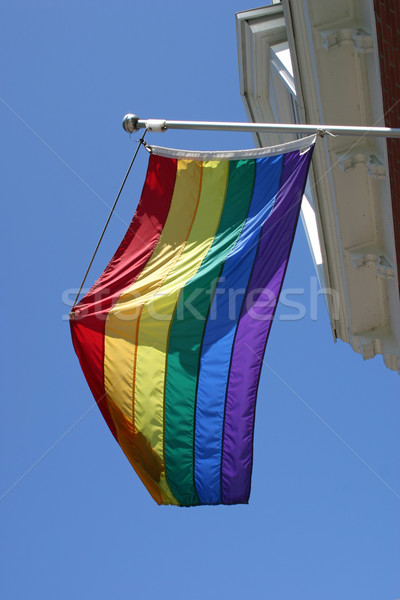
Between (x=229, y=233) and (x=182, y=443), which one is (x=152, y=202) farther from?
(x=182, y=443)

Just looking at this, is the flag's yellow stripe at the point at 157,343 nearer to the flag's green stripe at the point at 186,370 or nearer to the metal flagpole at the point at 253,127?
the flag's green stripe at the point at 186,370

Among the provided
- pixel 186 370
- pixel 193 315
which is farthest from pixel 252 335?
pixel 186 370

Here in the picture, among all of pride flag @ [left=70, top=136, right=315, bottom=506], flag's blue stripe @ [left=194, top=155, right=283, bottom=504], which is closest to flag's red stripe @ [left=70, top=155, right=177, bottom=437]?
pride flag @ [left=70, top=136, right=315, bottom=506]

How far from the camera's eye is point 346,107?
10406 millimetres

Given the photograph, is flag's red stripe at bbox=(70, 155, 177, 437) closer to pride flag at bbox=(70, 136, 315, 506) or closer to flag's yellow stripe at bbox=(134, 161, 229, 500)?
pride flag at bbox=(70, 136, 315, 506)

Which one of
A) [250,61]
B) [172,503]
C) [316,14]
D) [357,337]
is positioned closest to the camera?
[172,503]

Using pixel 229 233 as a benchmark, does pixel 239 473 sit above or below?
below

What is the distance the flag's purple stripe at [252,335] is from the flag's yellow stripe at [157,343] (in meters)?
0.71

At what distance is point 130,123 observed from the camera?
25.7ft

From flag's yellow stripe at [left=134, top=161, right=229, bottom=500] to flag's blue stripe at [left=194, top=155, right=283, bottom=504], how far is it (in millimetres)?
397

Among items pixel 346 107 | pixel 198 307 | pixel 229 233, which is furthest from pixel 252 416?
pixel 346 107

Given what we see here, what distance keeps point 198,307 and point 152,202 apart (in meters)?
1.39

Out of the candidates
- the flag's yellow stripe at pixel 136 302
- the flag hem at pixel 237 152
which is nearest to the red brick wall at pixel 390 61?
the flag hem at pixel 237 152

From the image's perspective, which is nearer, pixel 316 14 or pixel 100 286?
pixel 100 286
